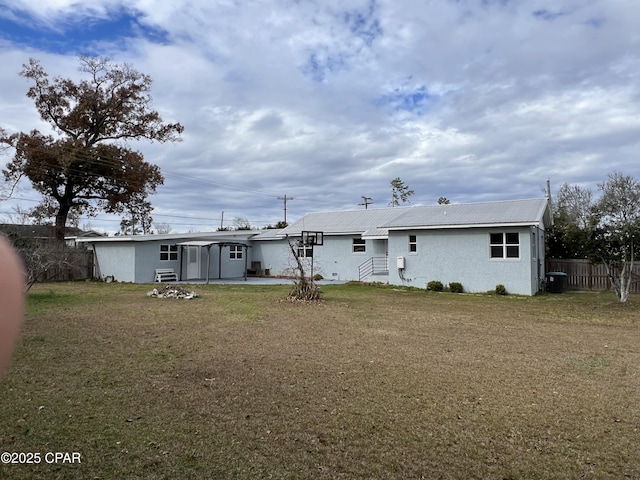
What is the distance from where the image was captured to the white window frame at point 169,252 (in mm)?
24641

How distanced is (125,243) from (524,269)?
19353mm

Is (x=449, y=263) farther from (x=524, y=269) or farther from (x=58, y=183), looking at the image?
(x=58, y=183)

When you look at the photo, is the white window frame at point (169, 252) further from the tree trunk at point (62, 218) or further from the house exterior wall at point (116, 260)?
the tree trunk at point (62, 218)

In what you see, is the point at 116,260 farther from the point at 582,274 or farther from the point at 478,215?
the point at 582,274

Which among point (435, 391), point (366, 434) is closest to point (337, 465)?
point (366, 434)

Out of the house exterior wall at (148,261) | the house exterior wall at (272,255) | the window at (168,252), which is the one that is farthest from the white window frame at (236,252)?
the house exterior wall at (148,261)

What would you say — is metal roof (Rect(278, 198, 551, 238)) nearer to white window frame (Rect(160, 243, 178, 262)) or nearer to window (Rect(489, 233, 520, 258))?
window (Rect(489, 233, 520, 258))

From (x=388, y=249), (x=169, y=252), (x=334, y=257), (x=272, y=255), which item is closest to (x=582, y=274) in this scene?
(x=388, y=249)

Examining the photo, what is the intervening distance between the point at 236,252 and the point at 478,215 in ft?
49.9

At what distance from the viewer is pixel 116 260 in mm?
24156

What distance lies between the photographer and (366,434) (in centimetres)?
416

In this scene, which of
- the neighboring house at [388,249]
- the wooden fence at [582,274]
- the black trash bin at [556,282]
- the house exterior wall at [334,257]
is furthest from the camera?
the house exterior wall at [334,257]

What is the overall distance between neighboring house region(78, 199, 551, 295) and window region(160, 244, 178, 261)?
0.18 feet

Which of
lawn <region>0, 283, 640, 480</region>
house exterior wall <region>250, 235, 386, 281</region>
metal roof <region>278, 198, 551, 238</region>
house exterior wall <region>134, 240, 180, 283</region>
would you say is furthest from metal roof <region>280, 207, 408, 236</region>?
lawn <region>0, 283, 640, 480</region>
